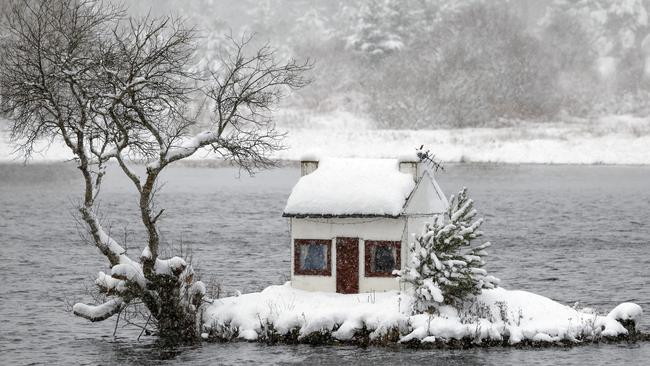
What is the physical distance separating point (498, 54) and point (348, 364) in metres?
87.4

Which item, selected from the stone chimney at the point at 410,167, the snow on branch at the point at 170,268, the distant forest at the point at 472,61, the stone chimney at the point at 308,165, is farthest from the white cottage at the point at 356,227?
the distant forest at the point at 472,61

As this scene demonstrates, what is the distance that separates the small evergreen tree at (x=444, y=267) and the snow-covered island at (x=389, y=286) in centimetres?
4

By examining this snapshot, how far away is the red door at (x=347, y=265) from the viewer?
114 ft

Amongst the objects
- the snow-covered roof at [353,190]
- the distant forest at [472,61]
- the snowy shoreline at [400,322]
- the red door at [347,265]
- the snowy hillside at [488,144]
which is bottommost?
the snowy shoreline at [400,322]

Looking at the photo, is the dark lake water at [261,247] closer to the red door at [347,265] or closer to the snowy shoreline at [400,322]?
the snowy shoreline at [400,322]

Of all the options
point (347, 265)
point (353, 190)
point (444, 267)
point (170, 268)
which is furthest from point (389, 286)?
point (170, 268)

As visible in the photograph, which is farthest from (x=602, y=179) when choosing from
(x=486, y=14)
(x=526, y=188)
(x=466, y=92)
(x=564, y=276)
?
(x=564, y=276)

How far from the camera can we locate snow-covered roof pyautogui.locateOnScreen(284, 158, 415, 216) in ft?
113

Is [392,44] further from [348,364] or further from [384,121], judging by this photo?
[348,364]

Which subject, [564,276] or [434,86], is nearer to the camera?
[564,276]

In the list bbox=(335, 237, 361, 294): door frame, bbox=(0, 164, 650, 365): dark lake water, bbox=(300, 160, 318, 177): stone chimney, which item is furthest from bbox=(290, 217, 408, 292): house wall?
bbox=(0, 164, 650, 365): dark lake water

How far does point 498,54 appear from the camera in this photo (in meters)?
114

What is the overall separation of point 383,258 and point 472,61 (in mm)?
81048

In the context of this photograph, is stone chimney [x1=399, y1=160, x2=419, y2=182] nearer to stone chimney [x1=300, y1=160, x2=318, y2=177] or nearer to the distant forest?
stone chimney [x1=300, y1=160, x2=318, y2=177]
